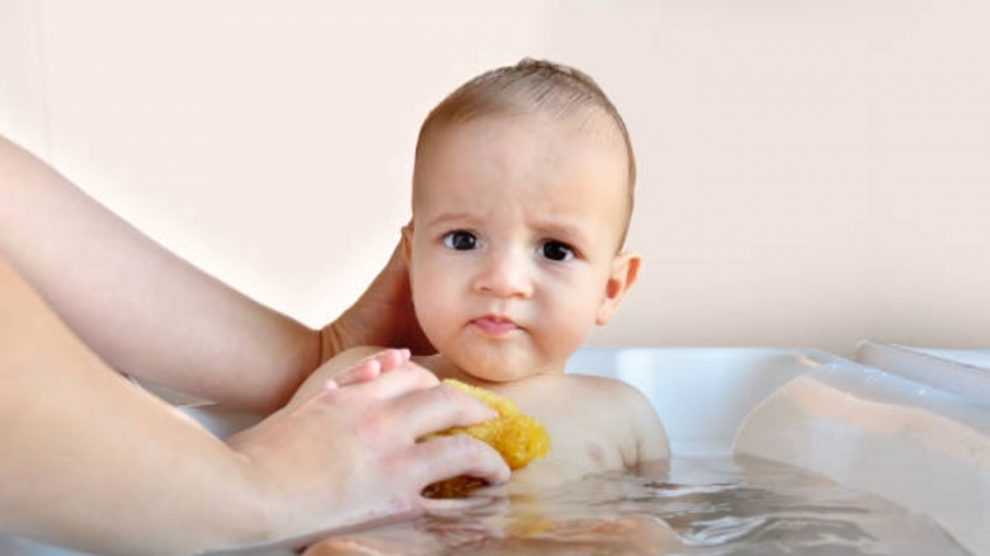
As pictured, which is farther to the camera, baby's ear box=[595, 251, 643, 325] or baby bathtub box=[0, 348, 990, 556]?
baby's ear box=[595, 251, 643, 325]

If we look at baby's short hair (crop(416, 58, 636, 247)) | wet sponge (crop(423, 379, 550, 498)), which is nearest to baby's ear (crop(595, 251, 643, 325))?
baby's short hair (crop(416, 58, 636, 247))

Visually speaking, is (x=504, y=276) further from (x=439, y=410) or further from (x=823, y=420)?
(x=823, y=420)

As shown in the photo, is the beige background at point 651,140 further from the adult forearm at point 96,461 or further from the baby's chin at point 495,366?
the adult forearm at point 96,461

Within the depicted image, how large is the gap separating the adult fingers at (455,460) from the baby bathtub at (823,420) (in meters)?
0.14

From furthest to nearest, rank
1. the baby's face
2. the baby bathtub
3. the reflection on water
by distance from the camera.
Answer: the baby's face → the baby bathtub → the reflection on water

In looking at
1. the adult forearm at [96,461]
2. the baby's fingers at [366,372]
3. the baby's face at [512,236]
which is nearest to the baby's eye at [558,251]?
the baby's face at [512,236]

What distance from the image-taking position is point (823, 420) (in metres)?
1.36

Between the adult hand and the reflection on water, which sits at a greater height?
the adult hand

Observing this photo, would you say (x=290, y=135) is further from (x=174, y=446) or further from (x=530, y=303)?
(x=174, y=446)

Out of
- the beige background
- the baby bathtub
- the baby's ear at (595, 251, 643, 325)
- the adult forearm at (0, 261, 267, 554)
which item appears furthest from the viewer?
the beige background

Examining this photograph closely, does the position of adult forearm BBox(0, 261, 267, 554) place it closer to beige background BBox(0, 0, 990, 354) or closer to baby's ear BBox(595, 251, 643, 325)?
baby's ear BBox(595, 251, 643, 325)

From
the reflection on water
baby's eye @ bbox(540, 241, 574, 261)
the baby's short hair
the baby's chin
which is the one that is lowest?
the reflection on water

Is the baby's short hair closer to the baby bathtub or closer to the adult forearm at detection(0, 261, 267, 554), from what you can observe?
the baby bathtub

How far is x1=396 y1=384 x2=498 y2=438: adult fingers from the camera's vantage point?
0.97 meters
